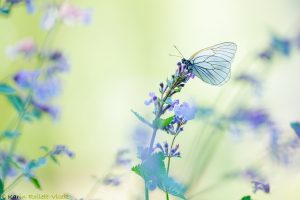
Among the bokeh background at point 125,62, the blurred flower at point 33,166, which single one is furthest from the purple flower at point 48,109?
the bokeh background at point 125,62

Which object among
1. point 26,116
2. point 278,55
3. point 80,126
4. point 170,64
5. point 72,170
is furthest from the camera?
point 170,64

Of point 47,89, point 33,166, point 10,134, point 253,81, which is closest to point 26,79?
point 47,89

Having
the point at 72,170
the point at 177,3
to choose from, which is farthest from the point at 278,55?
the point at 177,3

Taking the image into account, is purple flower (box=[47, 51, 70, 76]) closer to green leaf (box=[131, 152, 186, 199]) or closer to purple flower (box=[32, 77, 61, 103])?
purple flower (box=[32, 77, 61, 103])

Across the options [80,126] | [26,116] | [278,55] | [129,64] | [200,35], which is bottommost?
[26,116]

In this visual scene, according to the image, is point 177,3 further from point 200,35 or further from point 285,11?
point 285,11

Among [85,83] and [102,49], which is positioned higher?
[102,49]

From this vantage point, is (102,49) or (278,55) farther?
(102,49)

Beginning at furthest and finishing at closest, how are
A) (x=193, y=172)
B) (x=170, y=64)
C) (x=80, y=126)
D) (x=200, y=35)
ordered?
(x=200, y=35) → (x=170, y=64) → (x=80, y=126) → (x=193, y=172)

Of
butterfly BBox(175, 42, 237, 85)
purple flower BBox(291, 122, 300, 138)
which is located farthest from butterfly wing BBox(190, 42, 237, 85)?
purple flower BBox(291, 122, 300, 138)
